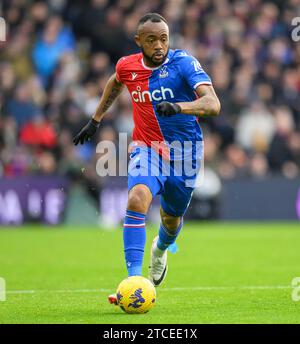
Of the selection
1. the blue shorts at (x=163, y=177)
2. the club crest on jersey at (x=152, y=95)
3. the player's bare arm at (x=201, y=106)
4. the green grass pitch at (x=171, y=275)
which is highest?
the club crest on jersey at (x=152, y=95)

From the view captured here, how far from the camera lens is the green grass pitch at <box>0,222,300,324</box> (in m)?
7.78

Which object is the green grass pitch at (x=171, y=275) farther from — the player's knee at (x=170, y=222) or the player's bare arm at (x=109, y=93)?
the player's bare arm at (x=109, y=93)

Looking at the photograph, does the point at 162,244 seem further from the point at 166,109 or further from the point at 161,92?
the point at 166,109

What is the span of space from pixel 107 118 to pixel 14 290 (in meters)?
9.72

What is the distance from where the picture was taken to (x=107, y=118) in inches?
753

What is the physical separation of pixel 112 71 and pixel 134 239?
12862 mm

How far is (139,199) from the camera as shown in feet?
26.6

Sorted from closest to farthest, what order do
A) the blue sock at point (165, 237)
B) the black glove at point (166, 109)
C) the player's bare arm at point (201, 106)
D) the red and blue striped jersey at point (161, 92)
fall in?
the black glove at point (166, 109)
the player's bare arm at point (201, 106)
the red and blue striped jersey at point (161, 92)
the blue sock at point (165, 237)

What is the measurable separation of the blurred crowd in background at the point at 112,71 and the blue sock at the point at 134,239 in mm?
10478

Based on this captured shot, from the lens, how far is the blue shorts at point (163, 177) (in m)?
8.36

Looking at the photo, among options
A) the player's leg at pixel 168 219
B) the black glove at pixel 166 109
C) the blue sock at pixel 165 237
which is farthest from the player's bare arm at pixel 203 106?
the blue sock at pixel 165 237
